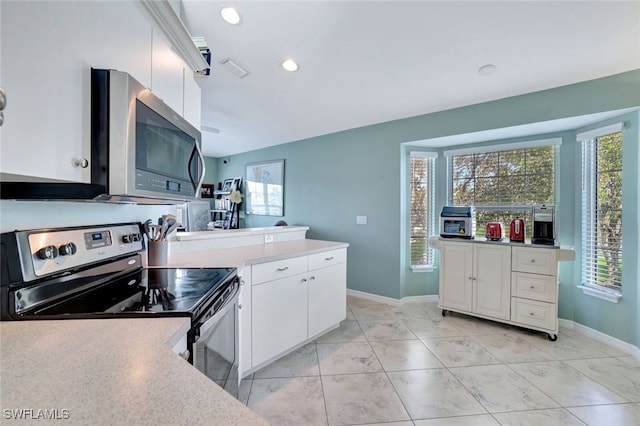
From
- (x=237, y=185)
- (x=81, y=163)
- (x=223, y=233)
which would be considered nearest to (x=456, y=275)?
(x=223, y=233)

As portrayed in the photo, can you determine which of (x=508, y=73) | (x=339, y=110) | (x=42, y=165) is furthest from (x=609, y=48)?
(x=42, y=165)

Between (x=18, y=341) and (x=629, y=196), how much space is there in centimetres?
380

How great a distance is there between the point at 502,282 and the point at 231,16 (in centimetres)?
336

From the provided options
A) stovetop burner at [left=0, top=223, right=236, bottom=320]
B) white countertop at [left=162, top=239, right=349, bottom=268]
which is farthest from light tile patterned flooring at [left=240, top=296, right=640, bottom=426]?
stovetop burner at [left=0, top=223, right=236, bottom=320]

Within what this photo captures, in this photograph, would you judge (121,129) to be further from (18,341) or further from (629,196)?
(629,196)

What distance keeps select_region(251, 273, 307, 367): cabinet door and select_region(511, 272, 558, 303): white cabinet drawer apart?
2.10 m

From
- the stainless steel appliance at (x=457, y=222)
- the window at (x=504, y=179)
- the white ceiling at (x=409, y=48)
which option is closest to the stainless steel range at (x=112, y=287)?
the white ceiling at (x=409, y=48)

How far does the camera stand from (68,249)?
1.05m

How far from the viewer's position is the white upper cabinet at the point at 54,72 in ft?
2.17

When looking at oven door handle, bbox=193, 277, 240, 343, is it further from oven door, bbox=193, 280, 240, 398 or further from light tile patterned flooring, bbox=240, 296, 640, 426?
light tile patterned flooring, bbox=240, 296, 640, 426

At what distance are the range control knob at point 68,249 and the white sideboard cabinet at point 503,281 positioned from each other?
3132 mm

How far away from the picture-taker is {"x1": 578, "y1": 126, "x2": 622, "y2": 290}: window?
2.42 m

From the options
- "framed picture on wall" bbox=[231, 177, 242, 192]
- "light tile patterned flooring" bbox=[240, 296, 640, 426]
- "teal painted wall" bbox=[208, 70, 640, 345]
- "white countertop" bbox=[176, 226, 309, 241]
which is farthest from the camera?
"framed picture on wall" bbox=[231, 177, 242, 192]

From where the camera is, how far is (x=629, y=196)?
229 centimetres
